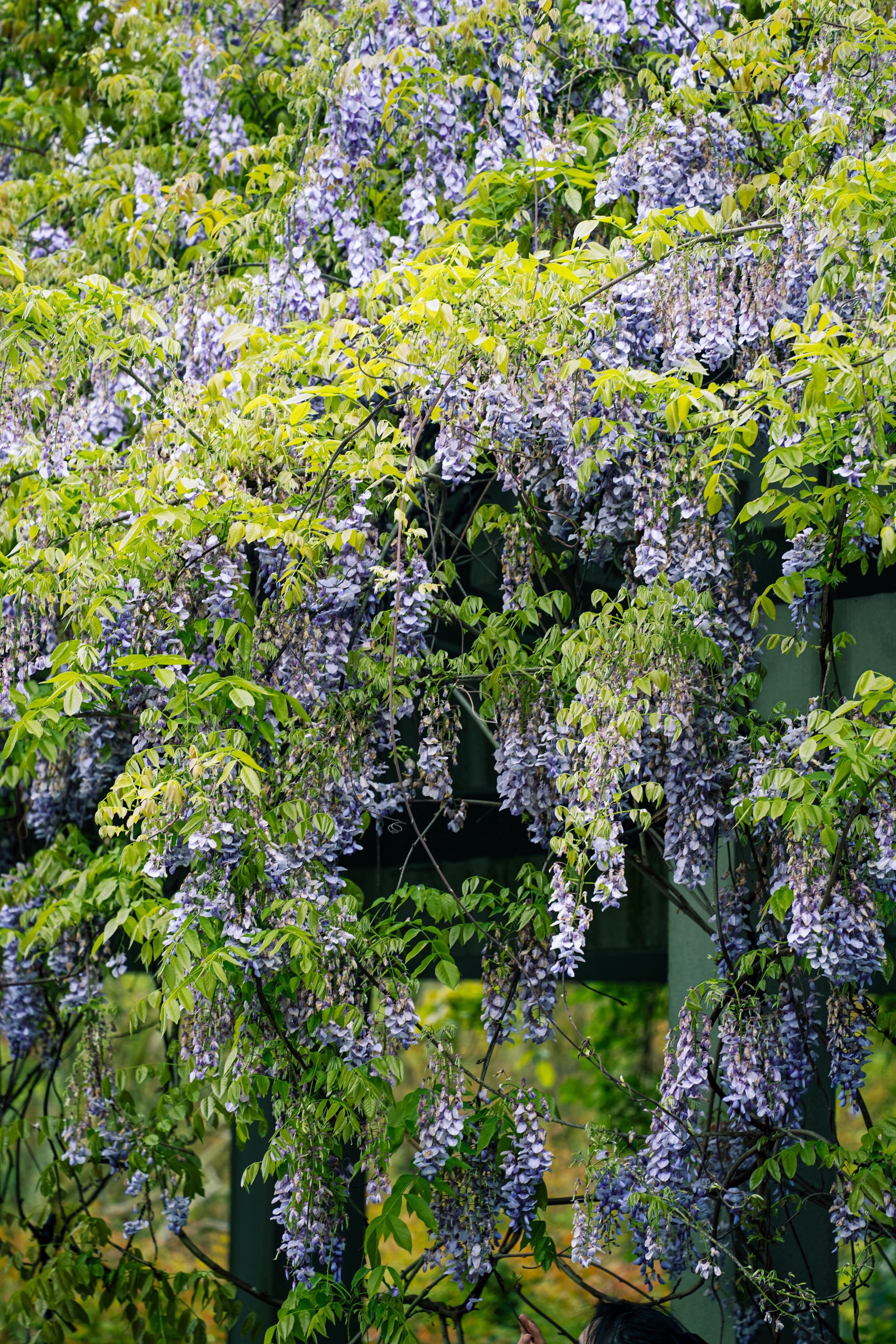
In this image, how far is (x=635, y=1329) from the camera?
1845 mm

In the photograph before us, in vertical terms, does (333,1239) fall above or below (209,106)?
below

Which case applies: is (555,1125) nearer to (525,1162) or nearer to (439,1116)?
(525,1162)

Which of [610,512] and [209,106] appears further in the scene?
[209,106]

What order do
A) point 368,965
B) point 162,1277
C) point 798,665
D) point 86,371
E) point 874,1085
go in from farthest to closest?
point 874,1085 < point 162,1277 < point 86,371 < point 798,665 < point 368,965

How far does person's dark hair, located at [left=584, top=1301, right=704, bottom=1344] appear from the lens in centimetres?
183

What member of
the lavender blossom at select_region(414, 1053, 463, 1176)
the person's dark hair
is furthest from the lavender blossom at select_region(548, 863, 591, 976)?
the person's dark hair

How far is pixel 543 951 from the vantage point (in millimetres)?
3592

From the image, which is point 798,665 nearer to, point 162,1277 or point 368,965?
point 368,965

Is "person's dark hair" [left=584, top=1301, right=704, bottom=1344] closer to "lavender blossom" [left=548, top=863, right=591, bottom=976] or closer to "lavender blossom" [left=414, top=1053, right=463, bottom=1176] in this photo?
"lavender blossom" [left=548, top=863, right=591, bottom=976]

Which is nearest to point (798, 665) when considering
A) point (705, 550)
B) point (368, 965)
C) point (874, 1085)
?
point (705, 550)

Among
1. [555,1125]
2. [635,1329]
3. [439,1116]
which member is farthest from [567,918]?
[555,1125]

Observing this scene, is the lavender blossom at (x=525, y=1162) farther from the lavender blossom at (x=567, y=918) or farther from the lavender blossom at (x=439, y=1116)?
the lavender blossom at (x=567, y=918)

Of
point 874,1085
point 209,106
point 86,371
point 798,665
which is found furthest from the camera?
point 874,1085

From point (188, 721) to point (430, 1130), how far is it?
112cm
